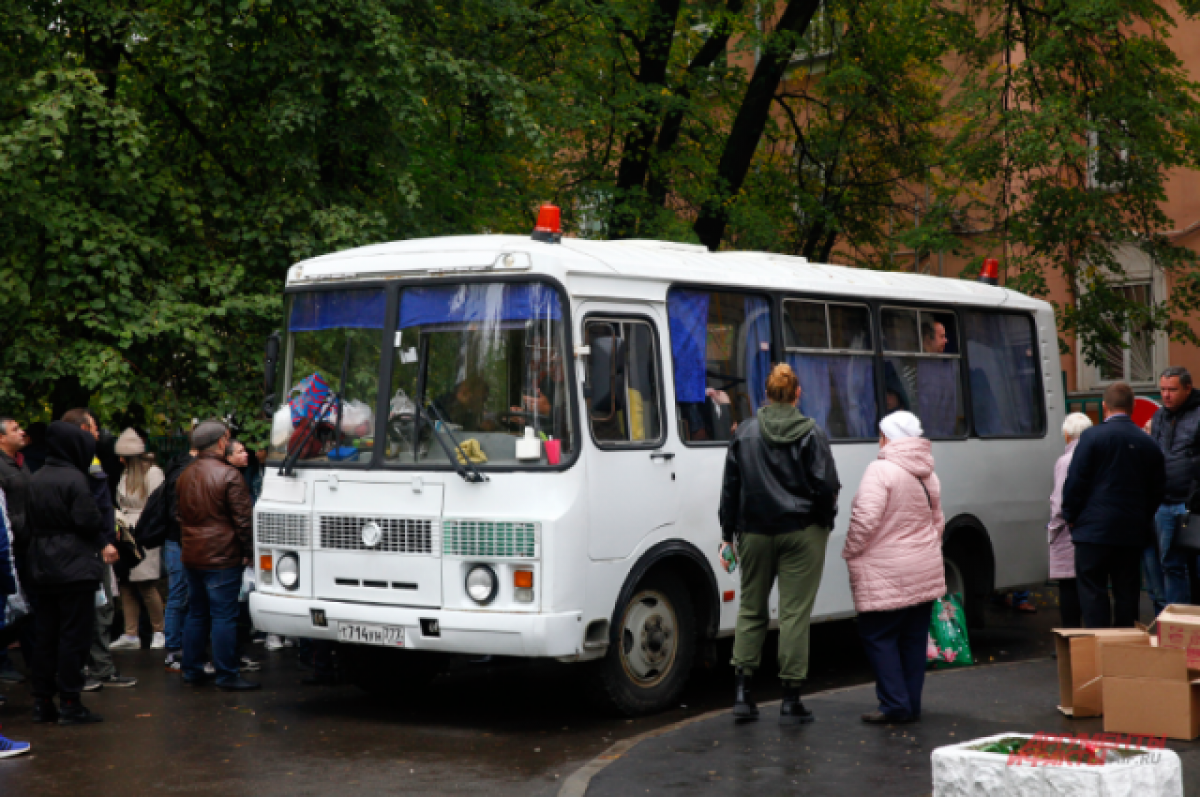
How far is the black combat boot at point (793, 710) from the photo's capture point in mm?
8336

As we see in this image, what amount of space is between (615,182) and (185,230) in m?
7.37

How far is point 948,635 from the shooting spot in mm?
10531

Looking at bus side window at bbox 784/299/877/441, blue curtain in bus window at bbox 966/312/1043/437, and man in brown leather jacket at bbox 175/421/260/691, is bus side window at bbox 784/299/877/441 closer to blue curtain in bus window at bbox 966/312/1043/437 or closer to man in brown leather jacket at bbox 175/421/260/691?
blue curtain in bus window at bbox 966/312/1043/437

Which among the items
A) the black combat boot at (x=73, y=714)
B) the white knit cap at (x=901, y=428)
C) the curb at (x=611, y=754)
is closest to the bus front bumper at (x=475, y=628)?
the curb at (x=611, y=754)

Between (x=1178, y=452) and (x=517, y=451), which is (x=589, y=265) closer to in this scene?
(x=517, y=451)

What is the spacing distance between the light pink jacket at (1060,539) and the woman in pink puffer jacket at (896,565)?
9.72ft

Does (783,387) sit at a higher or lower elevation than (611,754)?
higher

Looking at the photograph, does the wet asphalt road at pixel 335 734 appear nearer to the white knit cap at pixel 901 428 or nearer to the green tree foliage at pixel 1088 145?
the white knit cap at pixel 901 428

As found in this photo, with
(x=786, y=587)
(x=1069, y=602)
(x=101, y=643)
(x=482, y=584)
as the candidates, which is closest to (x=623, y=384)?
(x=482, y=584)

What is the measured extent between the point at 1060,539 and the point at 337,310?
5732mm

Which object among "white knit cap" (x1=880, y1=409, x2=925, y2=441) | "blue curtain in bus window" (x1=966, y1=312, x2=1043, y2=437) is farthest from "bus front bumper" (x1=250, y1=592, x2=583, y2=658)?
"blue curtain in bus window" (x1=966, y1=312, x2=1043, y2=437)

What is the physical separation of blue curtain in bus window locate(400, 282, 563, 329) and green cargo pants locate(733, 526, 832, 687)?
1841mm

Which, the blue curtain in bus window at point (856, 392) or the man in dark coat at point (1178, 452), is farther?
the blue curtain in bus window at point (856, 392)

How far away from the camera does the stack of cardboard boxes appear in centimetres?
771
